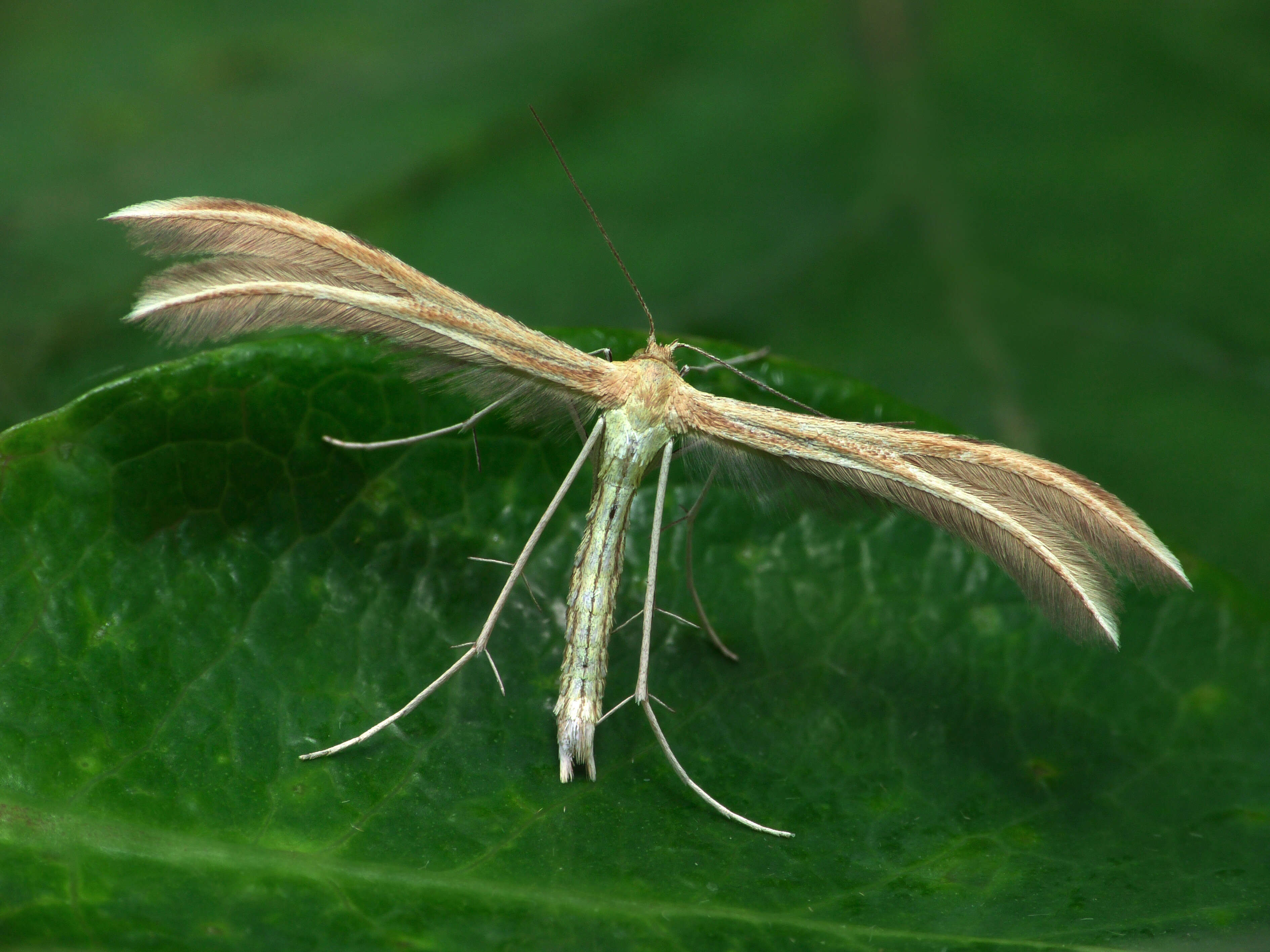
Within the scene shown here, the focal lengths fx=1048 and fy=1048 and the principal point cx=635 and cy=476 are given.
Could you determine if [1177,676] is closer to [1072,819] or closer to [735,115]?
[1072,819]

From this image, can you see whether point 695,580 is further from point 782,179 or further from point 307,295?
point 782,179

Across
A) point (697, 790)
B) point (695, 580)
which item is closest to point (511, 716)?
point (697, 790)

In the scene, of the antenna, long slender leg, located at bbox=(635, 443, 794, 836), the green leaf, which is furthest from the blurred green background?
long slender leg, located at bbox=(635, 443, 794, 836)

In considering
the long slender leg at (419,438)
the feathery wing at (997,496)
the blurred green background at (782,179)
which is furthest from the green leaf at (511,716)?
the blurred green background at (782,179)

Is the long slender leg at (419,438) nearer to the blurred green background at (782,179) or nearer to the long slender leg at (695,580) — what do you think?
the long slender leg at (695,580)

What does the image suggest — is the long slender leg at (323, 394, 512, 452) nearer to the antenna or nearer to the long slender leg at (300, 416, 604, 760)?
the long slender leg at (300, 416, 604, 760)

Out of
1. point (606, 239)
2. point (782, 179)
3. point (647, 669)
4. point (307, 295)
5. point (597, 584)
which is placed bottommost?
point (647, 669)

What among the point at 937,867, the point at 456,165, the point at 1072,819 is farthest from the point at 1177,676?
the point at 456,165
